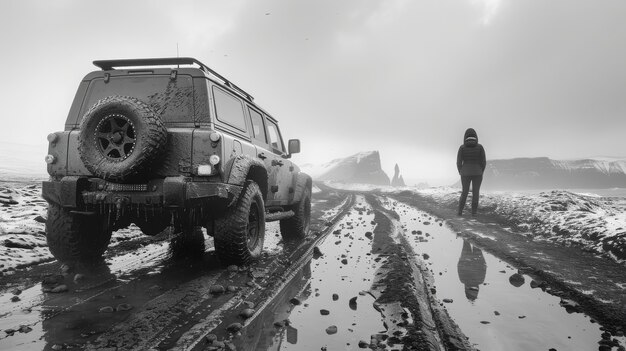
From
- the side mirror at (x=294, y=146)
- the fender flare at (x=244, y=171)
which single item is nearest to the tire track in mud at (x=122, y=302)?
the fender flare at (x=244, y=171)

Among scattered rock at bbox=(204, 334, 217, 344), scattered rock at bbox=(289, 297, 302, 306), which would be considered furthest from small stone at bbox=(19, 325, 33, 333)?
scattered rock at bbox=(289, 297, 302, 306)

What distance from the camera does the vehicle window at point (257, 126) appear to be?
5.10m

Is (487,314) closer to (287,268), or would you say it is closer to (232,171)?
(287,268)

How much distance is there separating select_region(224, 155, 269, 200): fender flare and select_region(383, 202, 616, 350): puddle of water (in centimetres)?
228

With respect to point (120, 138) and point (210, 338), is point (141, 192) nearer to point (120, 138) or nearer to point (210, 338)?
point (120, 138)

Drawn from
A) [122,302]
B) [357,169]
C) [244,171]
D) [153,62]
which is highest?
[357,169]

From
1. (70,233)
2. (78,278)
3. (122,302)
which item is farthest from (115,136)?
(122,302)

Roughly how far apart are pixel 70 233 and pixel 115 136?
128cm

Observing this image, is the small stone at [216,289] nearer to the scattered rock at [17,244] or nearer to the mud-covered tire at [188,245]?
the mud-covered tire at [188,245]

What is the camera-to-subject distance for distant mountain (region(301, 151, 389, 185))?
168000 mm

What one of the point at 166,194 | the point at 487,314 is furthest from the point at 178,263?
the point at 487,314

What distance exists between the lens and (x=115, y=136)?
134 inches

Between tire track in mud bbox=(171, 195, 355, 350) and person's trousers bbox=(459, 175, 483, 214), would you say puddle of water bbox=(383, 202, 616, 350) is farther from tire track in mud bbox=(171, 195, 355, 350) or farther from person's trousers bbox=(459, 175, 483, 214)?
person's trousers bbox=(459, 175, 483, 214)

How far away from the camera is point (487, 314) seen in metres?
2.76
